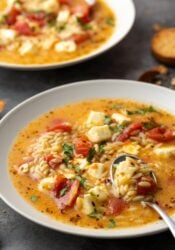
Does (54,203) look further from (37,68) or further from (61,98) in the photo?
(37,68)

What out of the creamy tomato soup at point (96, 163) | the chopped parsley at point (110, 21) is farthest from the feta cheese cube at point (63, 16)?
the creamy tomato soup at point (96, 163)

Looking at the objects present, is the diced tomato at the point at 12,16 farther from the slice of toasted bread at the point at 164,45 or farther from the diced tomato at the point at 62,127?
the diced tomato at the point at 62,127

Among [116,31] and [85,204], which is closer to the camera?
[85,204]

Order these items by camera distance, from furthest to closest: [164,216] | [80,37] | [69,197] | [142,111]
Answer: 1. [80,37]
2. [142,111]
3. [69,197]
4. [164,216]

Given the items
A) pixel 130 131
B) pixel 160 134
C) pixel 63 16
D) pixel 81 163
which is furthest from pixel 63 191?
pixel 63 16

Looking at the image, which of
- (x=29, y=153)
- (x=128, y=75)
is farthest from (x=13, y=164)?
(x=128, y=75)

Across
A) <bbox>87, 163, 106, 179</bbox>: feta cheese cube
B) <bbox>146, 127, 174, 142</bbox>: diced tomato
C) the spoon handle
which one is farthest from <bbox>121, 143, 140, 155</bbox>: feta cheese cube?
the spoon handle

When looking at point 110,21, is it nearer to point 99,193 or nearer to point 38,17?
point 38,17
